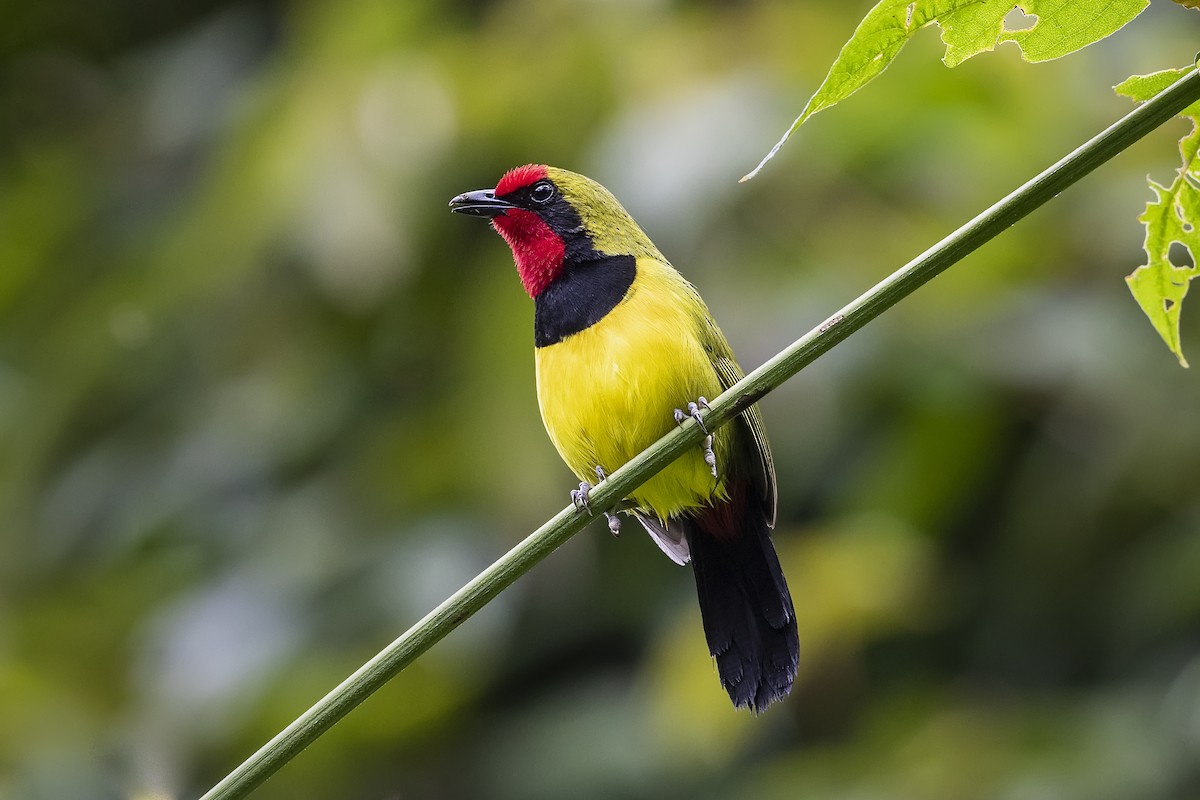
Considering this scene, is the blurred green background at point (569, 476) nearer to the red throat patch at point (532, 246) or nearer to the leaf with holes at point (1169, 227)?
the red throat patch at point (532, 246)

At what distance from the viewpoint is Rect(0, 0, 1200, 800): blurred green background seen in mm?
4129

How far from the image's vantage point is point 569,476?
4.64 metres

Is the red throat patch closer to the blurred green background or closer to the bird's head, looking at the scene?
the bird's head

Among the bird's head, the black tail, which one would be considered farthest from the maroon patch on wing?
the bird's head

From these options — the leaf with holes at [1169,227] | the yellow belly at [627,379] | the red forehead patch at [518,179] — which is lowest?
the yellow belly at [627,379]

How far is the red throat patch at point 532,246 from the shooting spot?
288 cm

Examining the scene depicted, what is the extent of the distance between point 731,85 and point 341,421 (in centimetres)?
183

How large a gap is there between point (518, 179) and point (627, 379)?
54 centimetres

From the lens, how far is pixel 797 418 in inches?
168

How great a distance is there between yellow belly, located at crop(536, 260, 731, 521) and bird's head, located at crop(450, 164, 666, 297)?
5.7 inches

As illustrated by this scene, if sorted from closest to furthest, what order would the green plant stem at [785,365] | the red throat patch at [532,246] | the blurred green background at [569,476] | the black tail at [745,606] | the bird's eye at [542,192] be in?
the green plant stem at [785,365] → the black tail at [745,606] → the red throat patch at [532,246] → the bird's eye at [542,192] → the blurred green background at [569,476]

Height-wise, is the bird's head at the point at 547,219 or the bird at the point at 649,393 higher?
the bird's head at the point at 547,219

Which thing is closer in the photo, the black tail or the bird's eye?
the black tail

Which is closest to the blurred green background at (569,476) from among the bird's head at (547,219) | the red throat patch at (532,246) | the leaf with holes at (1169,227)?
the bird's head at (547,219)
